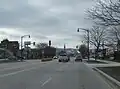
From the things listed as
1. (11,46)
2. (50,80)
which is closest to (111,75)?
(50,80)

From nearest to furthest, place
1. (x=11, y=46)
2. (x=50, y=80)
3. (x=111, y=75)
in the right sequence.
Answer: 1. (x=50, y=80)
2. (x=111, y=75)
3. (x=11, y=46)

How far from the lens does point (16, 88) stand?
15602mm

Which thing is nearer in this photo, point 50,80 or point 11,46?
point 50,80

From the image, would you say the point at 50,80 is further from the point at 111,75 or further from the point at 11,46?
the point at 11,46

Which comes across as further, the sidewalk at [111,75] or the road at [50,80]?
the sidewalk at [111,75]

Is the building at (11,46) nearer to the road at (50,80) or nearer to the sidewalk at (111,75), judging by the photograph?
the sidewalk at (111,75)

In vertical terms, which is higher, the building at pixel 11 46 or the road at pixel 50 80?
the building at pixel 11 46

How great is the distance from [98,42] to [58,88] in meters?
65.4

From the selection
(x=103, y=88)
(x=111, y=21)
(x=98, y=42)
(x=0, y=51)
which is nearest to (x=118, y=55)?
(x=98, y=42)

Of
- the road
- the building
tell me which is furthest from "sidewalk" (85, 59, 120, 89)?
the building

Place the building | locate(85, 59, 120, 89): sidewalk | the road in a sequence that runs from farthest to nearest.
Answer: the building → locate(85, 59, 120, 89): sidewalk → the road

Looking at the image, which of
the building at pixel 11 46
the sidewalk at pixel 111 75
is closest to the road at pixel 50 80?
the sidewalk at pixel 111 75

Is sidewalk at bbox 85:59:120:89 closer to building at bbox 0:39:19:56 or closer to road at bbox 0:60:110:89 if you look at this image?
road at bbox 0:60:110:89

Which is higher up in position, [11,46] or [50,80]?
[11,46]
